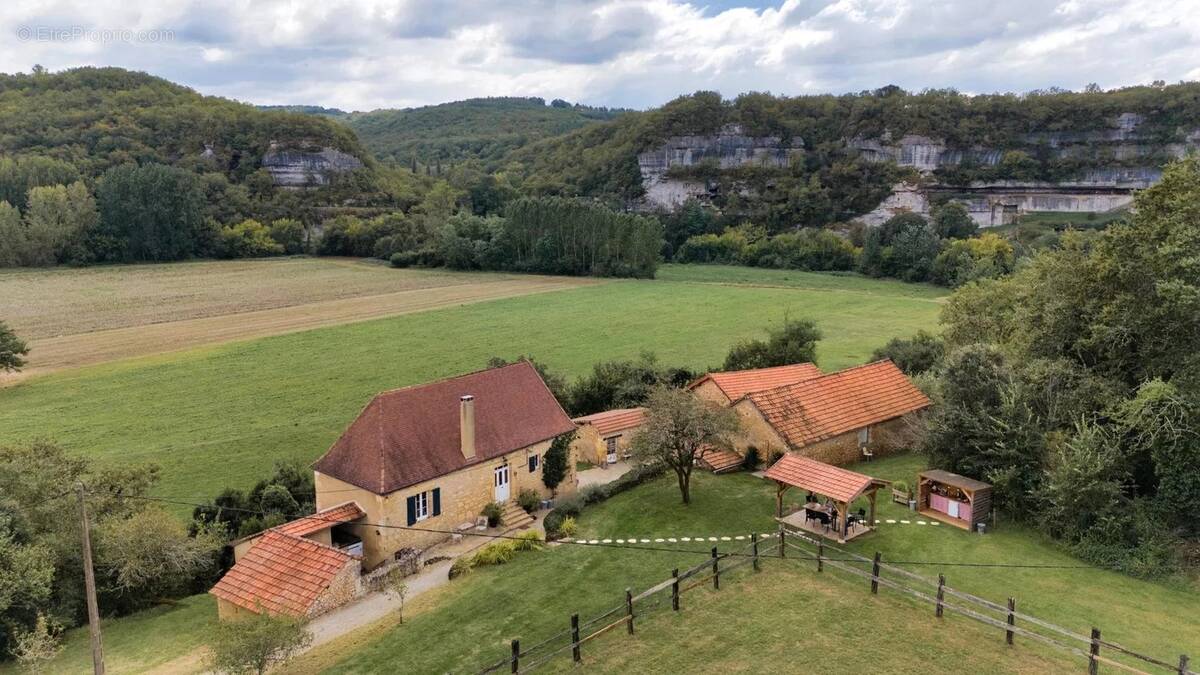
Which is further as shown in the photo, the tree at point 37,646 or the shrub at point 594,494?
the shrub at point 594,494

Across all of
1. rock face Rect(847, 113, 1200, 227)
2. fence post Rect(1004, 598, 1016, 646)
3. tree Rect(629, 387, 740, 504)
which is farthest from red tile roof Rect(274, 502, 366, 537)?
rock face Rect(847, 113, 1200, 227)

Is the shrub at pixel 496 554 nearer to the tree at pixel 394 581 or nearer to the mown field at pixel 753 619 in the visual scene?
the mown field at pixel 753 619

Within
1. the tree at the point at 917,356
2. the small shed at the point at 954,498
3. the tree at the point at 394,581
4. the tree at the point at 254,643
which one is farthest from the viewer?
the tree at the point at 917,356

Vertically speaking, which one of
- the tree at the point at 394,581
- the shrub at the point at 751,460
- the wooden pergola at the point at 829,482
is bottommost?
the tree at the point at 394,581

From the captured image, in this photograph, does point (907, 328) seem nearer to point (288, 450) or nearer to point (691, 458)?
point (691, 458)

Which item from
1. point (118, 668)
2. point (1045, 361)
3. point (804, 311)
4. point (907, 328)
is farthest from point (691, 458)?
point (804, 311)

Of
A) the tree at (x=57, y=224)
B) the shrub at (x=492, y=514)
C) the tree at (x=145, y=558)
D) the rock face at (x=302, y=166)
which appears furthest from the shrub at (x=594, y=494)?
the rock face at (x=302, y=166)

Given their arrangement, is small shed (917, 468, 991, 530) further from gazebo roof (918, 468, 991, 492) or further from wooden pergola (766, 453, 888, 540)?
wooden pergola (766, 453, 888, 540)
